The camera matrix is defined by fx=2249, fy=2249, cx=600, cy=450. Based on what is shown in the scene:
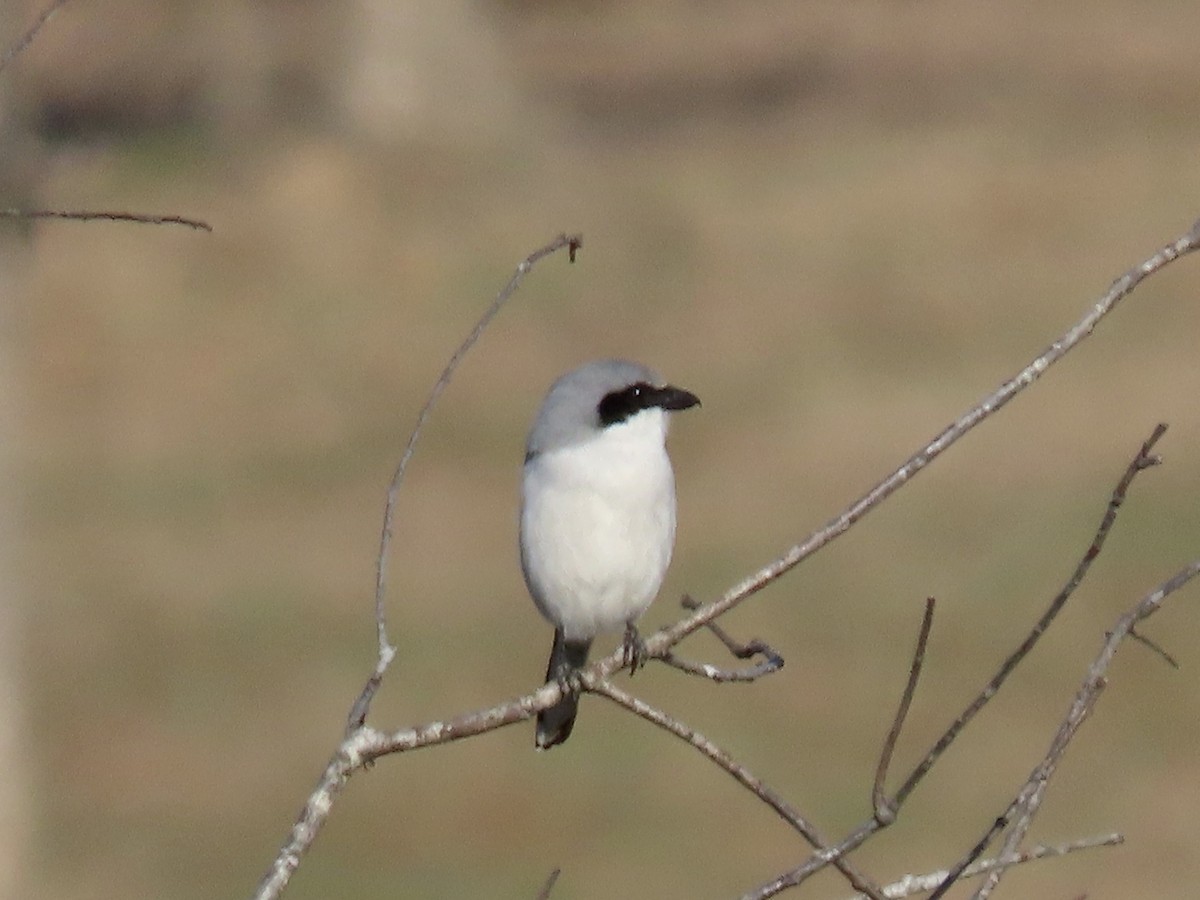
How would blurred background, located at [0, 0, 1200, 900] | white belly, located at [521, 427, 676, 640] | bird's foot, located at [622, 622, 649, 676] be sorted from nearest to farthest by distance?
1. bird's foot, located at [622, 622, 649, 676]
2. white belly, located at [521, 427, 676, 640]
3. blurred background, located at [0, 0, 1200, 900]

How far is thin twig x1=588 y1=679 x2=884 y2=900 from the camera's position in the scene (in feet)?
10.8

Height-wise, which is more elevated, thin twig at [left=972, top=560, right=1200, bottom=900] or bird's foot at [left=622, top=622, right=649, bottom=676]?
thin twig at [left=972, top=560, right=1200, bottom=900]

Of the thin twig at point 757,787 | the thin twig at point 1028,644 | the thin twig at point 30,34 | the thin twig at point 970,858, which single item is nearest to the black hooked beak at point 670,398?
the thin twig at point 757,787

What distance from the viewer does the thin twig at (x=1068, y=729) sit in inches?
124

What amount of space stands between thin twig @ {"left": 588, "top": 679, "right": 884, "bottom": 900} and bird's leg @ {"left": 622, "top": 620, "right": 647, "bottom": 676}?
199mm

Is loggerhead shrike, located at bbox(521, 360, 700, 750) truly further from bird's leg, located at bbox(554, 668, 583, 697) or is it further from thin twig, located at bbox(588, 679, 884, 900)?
thin twig, located at bbox(588, 679, 884, 900)

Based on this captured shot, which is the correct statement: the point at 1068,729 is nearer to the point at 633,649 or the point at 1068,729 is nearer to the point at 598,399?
the point at 633,649

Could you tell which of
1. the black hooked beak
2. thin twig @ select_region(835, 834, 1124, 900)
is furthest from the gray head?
thin twig @ select_region(835, 834, 1124, 900)

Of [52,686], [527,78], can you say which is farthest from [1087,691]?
[527,78]

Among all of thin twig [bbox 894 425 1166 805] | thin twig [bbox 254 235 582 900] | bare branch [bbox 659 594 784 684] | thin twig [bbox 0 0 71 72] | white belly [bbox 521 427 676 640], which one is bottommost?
white belly [bbox 521 427 676 640]

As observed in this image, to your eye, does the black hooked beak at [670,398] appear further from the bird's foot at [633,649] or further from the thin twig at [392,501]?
the thin twig at [392,501]

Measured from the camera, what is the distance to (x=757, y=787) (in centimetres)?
345

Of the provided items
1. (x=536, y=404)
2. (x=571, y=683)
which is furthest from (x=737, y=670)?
(x=536, y=404)

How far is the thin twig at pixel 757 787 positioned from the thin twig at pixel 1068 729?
0.19 m
